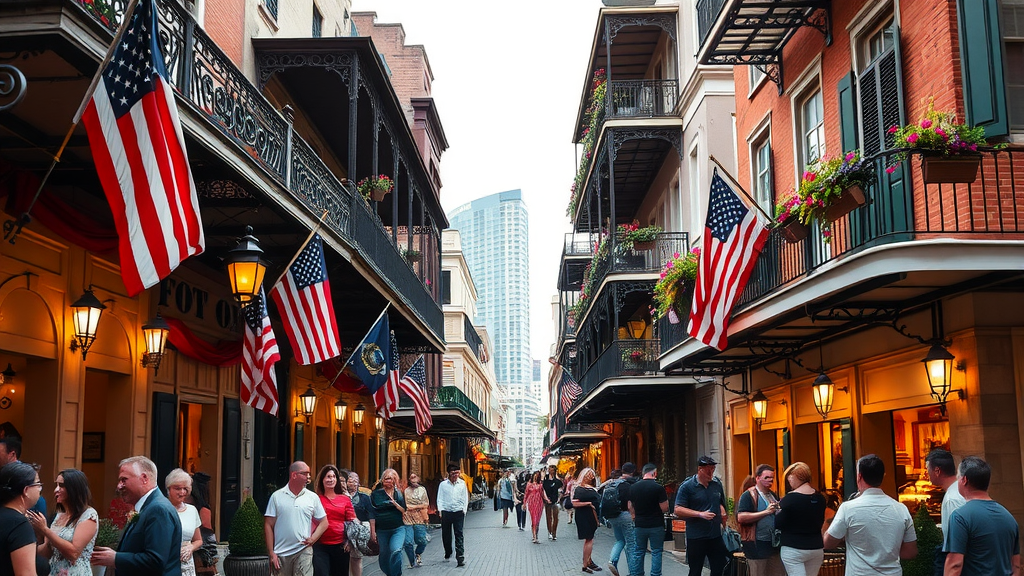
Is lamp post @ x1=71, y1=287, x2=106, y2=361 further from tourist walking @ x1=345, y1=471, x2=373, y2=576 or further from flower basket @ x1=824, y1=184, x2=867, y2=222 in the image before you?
flower basket @ x1=824, y1=184, x2=867, y2=222

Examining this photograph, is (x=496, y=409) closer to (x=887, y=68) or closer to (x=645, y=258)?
(x=645, y=258)

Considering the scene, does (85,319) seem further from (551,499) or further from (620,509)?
(551,499)

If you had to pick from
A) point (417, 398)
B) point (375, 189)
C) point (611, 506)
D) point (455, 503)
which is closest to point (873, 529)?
point (611, 506)

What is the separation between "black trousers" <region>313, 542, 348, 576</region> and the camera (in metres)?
10.6

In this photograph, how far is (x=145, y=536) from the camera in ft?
19.4

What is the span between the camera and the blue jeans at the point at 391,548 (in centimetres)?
1403

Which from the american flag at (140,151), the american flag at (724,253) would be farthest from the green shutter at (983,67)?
the american flag at (140,151)

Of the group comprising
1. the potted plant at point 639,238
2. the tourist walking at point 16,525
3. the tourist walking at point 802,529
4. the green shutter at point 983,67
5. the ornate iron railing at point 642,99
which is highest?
the ornate iron railing at point 642,99

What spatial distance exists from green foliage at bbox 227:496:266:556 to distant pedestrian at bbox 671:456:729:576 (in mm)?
4998

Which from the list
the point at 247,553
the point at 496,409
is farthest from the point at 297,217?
the point at 496,409

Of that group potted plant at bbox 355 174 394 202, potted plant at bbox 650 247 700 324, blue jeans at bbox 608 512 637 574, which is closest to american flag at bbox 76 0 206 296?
blue jeans at bbox 608 512 637 574

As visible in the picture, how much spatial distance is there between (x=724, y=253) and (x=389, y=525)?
615cm

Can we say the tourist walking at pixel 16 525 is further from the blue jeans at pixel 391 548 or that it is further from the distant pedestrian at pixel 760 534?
the blue jeans at pixel 391 548

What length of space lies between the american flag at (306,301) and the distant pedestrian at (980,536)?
832 centimetres
